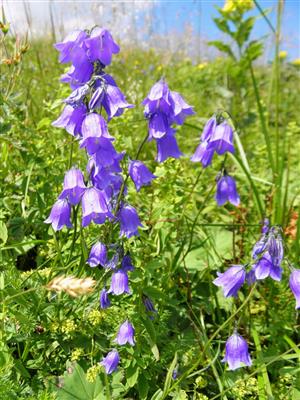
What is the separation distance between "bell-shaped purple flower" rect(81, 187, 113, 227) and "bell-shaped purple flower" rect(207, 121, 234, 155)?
0.58m

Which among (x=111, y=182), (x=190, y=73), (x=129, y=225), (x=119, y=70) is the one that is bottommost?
(x=190, y=73)

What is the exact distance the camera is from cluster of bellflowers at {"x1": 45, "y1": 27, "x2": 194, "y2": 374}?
1488mm

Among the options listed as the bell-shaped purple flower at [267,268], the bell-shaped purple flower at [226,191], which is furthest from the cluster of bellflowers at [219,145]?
the bell-shaped purple flower at [267,268]

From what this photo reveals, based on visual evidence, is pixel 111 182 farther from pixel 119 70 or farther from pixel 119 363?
pixel 119 70

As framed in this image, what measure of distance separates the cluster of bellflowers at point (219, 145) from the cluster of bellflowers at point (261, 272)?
42 cm

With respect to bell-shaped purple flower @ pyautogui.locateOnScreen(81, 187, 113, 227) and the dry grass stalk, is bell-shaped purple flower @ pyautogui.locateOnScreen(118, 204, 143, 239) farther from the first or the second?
the dry grass stalk

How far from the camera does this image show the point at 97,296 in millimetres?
1889

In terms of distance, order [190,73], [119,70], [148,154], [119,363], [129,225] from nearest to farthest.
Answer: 1. [129,225]
2. [119,363]
3. [148,154]
4. [119,70]
5. [190,73]

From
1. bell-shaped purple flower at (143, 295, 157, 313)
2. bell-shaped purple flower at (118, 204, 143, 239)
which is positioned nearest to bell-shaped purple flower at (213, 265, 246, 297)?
bell-shaped purple flower at (143, 295, 157, 313)

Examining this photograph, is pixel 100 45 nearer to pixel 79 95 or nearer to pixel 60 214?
pixel 79 95

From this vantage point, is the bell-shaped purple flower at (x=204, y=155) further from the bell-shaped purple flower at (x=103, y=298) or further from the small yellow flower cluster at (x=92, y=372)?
the small yellow flower cluster at (x=92, y=372)

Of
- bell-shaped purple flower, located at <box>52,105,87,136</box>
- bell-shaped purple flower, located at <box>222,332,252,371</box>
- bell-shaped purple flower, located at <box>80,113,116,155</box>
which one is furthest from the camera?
bell-shaped purple flower, located at <box>222,332,252,371</box>

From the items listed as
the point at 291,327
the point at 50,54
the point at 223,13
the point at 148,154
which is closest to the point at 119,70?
the point at 50,54

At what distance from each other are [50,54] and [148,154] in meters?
2.95
